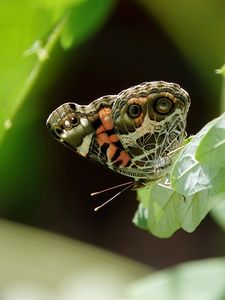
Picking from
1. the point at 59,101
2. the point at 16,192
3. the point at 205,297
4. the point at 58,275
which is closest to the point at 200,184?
the point at 205,297

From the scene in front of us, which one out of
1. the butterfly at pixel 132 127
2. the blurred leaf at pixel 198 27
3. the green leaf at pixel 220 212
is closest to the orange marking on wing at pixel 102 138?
the butterfly at pixel 132 127

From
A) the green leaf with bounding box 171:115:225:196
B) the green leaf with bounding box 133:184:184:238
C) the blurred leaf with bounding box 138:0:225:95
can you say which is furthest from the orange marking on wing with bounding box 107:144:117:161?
the blurred leaf with bounding box 138:0:225:95

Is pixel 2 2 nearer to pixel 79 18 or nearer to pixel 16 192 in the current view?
pixel 79 18

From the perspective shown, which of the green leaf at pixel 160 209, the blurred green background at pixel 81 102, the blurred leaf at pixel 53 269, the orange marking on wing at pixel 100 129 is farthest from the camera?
the blurred leaf at pixel 53 269

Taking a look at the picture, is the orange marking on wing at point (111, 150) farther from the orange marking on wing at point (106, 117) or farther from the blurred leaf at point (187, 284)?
the blurred leaf at point (187, 284)

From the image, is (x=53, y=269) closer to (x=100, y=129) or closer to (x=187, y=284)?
(x=187, y=284)

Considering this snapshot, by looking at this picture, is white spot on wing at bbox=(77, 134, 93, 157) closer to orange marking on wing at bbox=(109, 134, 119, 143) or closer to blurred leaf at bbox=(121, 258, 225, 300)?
orange marking on wing at bbox=(109, 134, 119, 143)
